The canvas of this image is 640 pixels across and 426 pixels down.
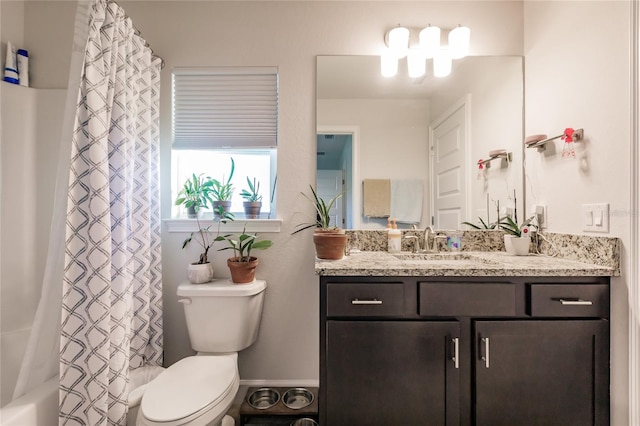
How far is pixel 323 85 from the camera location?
5.63 ft

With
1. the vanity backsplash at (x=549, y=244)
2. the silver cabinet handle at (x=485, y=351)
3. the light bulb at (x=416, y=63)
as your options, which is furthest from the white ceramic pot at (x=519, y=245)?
the light bulb at (x=416, y=63)

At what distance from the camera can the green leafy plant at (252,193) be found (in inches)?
69.9

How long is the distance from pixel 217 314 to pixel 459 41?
207 centimetres

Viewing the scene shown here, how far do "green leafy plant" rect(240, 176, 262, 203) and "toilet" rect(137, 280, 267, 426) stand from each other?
0.52 m

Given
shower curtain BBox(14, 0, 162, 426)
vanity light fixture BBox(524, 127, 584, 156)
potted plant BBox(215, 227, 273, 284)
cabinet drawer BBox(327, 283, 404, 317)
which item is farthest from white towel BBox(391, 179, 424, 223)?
shower curtain BBox(14, 0, 162, 426)

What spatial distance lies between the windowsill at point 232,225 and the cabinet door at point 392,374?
79 cm

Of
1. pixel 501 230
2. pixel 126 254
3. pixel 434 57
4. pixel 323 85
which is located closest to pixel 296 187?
pixel 323 85

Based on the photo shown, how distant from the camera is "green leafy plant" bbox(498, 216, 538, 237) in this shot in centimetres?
151

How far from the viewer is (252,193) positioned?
180 centimetres

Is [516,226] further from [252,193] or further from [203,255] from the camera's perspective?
[203,255]

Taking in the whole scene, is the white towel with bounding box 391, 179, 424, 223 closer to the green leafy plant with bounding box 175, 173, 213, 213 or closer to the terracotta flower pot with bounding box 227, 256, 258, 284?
the terracotta flower pot with bounding box 227, 256, 258, 284

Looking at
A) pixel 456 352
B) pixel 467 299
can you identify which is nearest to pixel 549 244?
pixel 467 299

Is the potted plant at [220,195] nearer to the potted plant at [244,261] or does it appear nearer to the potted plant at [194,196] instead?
the potted plant at [194,196]

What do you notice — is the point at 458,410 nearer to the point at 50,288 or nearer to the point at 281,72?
the point at 50,288
